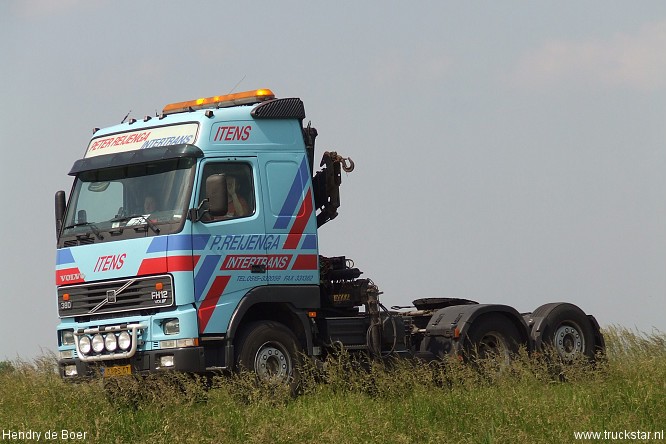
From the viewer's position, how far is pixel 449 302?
16.7m

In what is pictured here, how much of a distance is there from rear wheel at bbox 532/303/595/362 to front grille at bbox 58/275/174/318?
236 inches

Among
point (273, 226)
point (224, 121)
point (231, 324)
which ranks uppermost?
point (224, 121)

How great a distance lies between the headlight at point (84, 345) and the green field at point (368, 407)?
41cm

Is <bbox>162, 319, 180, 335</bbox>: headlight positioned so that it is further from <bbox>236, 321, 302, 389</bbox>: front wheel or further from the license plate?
<bbox>236, 321, 302, 389</bbox>: front wheel

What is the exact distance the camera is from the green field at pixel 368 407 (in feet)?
34.6

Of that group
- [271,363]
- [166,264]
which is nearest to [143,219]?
[166,264]

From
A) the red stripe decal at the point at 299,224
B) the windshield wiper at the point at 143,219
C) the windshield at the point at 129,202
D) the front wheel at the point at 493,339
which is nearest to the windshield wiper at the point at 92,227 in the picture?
the windshield at the point at 129,202

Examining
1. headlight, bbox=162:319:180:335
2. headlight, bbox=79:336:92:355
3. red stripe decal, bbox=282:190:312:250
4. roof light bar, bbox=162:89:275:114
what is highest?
roof light bar, bbox=162:89:275:114

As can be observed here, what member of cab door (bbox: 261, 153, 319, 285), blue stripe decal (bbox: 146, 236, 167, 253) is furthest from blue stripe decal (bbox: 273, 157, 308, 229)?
blue stripe decal (bbox: 146, 236, 167, 253)

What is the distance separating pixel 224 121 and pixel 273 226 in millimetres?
1448

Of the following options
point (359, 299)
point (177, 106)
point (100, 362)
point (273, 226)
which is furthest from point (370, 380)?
point (177, 106)

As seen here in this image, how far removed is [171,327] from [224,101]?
3.42 metres

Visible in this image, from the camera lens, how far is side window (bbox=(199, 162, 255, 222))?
44.4 feet

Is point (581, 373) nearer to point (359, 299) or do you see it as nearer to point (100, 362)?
point (359, 299)
